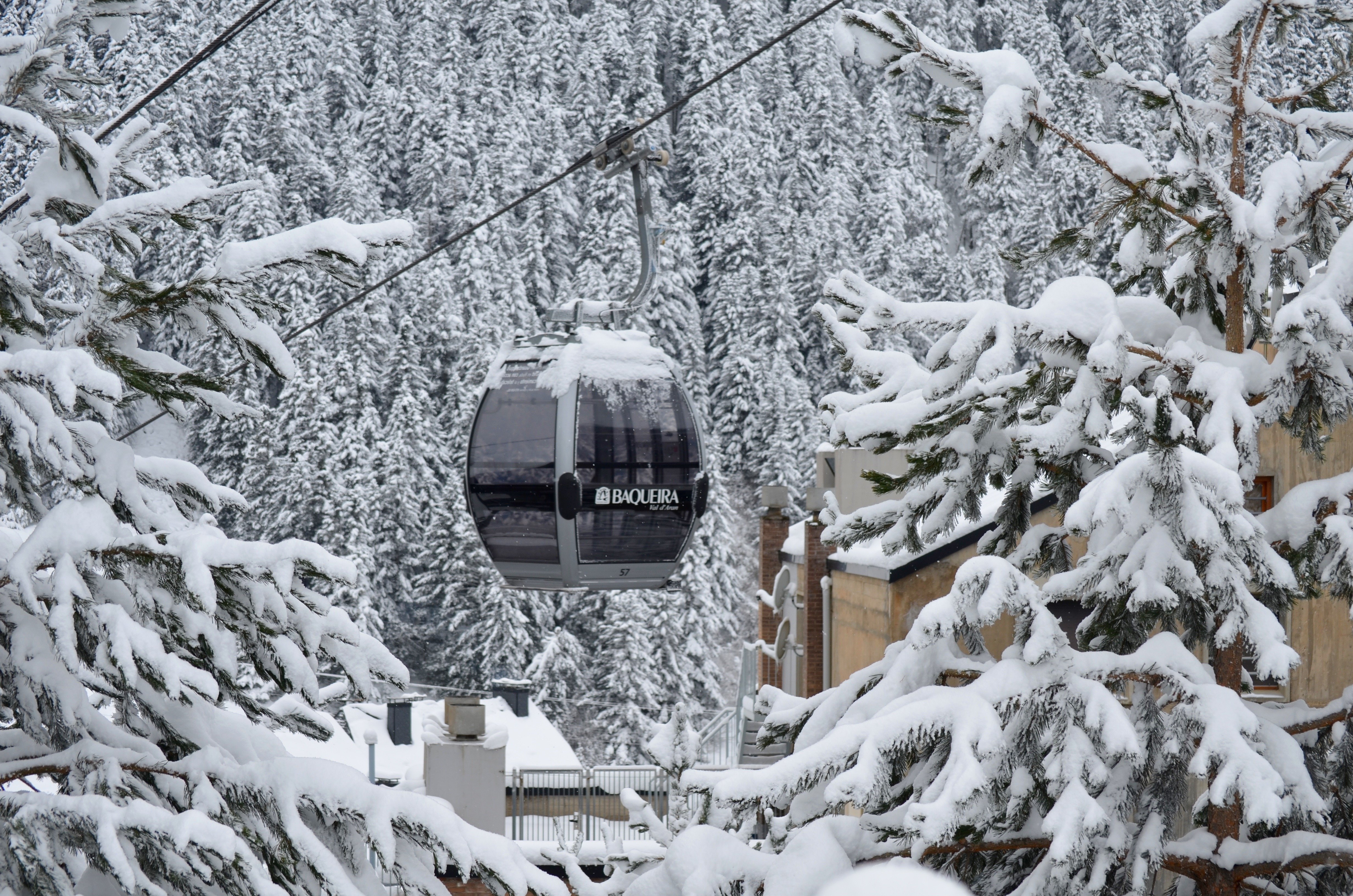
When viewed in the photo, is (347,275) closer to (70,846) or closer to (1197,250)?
(70,846)

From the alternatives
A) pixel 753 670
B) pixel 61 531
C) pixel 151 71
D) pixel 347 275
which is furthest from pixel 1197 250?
pixel 151 71

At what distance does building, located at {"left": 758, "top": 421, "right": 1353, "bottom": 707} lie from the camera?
31.7 ft

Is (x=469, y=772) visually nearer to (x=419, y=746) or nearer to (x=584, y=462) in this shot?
(x=584, y=462)

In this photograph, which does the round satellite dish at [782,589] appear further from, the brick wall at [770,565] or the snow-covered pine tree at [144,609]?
the snow-covered pine tree at [144,609]

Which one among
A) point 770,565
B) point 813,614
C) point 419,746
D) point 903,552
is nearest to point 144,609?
point 903,552

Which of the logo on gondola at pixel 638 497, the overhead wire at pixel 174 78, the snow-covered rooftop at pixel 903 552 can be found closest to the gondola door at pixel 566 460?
the logo on gondola at pixel 638 497

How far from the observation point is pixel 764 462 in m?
52.2

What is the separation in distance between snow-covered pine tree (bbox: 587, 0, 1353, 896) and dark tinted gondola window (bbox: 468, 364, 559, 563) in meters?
1.91

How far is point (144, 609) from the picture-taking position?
10.9 ft

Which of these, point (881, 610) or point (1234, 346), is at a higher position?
point (1234, 346)

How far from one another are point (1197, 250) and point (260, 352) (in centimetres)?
317

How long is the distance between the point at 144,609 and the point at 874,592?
36.9 ft

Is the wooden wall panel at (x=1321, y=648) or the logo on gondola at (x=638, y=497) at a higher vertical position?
the logo on gondola at (x=638, y=497)

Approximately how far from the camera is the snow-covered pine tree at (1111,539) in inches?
158
